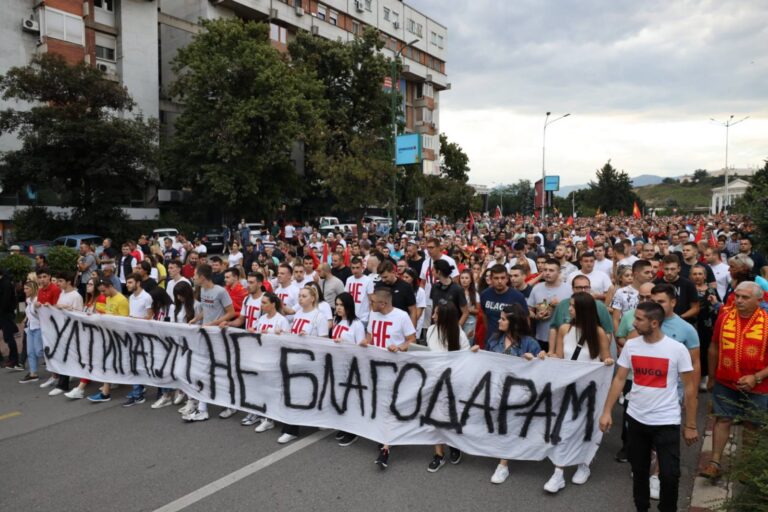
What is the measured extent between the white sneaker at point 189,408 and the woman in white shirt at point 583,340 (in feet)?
13.5

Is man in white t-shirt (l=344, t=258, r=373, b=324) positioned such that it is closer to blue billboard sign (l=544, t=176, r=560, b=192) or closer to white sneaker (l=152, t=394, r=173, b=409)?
white sneaker (l=152, t=394, r=173, b=409)

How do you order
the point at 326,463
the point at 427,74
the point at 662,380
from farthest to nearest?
1. the point at 427,74
2. the point at 326,463
3. the point at 662,380

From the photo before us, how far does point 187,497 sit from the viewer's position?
4.45 metres

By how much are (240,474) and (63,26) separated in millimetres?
33706

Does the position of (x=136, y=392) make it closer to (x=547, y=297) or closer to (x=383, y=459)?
(x=383, y=459)

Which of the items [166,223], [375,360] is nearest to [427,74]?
[166,223]

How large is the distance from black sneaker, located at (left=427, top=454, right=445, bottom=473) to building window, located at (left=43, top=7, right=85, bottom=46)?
34064 millimetres

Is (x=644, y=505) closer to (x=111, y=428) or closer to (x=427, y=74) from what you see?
(x=111, y=428)

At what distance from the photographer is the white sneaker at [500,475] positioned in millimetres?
4613

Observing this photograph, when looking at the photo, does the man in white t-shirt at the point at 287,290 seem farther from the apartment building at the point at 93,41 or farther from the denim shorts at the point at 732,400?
the apartment building at the point at 93,41

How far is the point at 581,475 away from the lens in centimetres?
461

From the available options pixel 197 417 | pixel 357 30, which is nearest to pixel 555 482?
pixel 197 417

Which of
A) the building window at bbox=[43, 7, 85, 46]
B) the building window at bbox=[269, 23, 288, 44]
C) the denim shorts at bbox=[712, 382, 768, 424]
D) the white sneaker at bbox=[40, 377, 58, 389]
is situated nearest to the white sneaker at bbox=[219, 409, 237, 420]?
the white sneaker at bbox=[40, 377, 58, 389]

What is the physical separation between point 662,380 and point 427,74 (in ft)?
206
